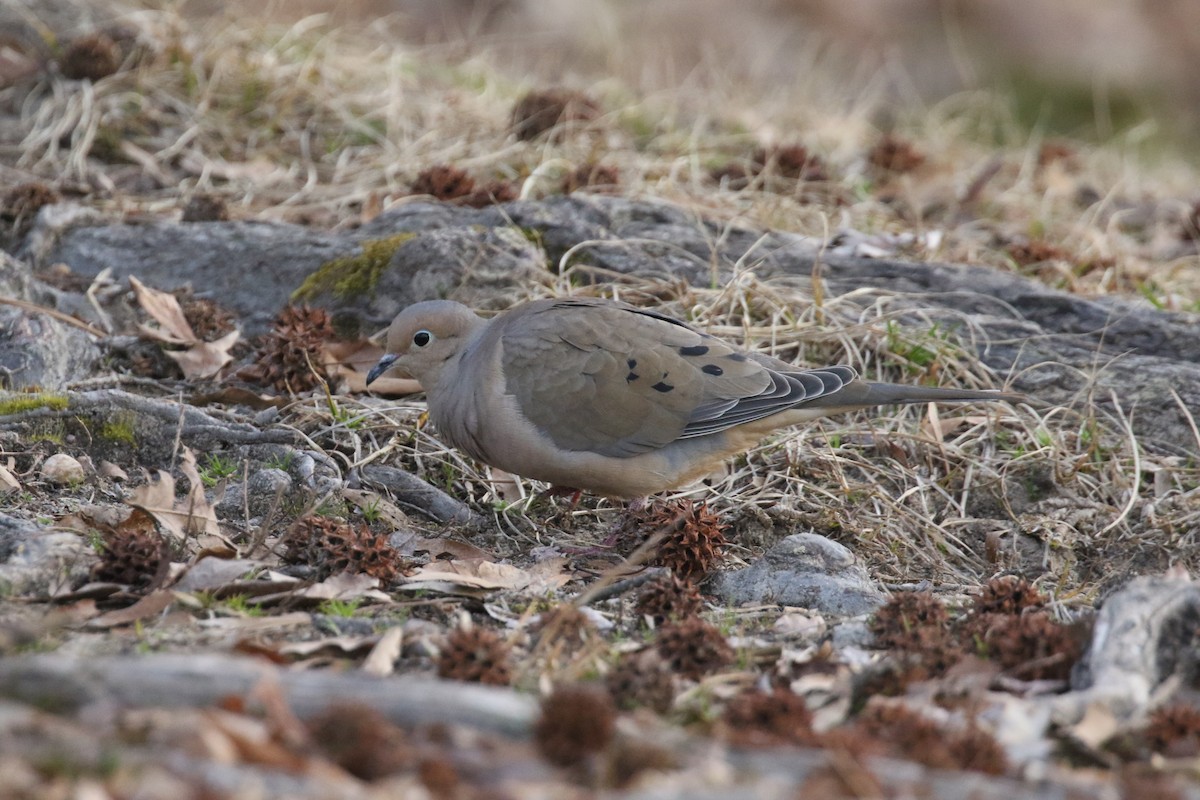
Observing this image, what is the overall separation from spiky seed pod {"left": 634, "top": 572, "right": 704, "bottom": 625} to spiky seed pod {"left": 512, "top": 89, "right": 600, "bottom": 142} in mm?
4009

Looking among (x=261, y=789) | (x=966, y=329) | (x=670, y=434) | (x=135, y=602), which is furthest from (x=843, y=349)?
(x=261, y=789)

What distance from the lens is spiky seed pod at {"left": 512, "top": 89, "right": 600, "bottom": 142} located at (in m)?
7.00

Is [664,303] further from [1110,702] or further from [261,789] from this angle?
[261,789]

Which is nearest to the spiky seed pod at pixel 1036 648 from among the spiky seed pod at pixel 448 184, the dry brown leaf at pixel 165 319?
the dry brown leaf at pixel 165 319

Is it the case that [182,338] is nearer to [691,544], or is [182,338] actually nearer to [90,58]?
[691,544]

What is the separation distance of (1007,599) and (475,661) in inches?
58.5

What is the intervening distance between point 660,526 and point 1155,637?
5.47 feet

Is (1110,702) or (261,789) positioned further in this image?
(1110,702)

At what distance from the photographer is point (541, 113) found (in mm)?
7000

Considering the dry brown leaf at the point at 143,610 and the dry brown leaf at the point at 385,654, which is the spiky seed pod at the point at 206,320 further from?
the dry brown leaf at the point at 385,654

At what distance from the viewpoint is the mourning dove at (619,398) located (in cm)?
419

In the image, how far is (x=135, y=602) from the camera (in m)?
3.20

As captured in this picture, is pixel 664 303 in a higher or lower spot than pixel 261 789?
lower

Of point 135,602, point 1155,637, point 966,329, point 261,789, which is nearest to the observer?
point 261,789
